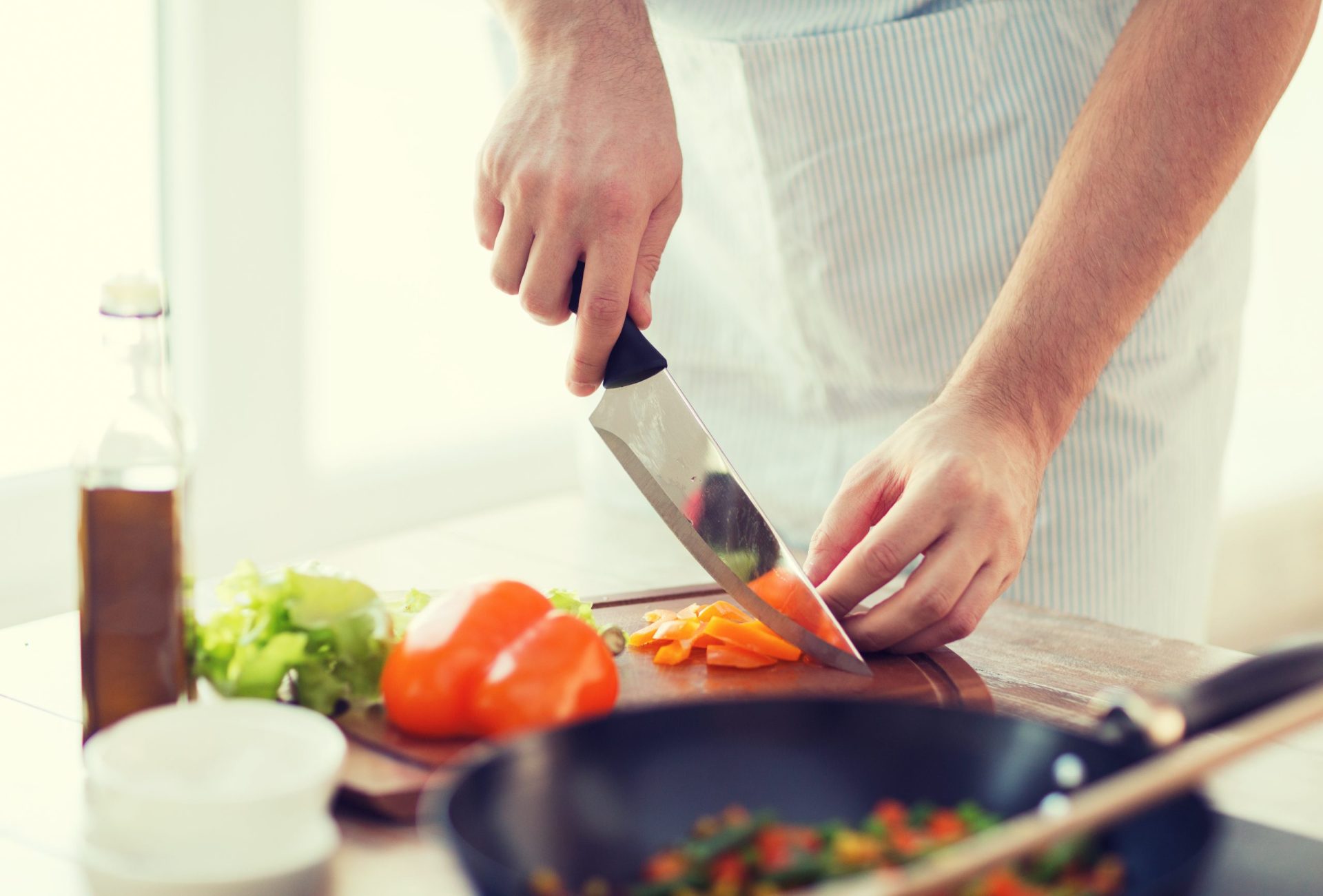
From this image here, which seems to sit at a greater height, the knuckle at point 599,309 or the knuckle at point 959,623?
the knuckle at point 599,309

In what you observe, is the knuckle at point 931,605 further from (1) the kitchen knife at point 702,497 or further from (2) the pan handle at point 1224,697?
(2) the pan handle at point 1224,697

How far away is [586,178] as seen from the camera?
1143 millimetres

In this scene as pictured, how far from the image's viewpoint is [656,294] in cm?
173

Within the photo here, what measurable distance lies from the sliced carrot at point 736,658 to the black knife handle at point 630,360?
24 centimetres

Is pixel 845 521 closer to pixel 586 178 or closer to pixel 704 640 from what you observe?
pixel 704 640

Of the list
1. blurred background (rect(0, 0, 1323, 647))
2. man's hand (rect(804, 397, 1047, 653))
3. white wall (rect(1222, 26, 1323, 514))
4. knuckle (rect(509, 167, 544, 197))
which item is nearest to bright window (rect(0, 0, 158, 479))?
blurred background (rect(0, 0, 1323, 647))

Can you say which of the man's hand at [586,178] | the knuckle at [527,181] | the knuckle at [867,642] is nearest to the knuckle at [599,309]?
the man's hand at [586,178]

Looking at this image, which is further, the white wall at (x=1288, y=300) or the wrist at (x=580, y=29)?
the white wall at (x=1288, y=300)

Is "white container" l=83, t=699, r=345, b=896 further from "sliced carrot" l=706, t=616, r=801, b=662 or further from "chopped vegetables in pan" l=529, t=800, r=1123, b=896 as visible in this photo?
"sliced carrot" l=706, t=616, r=801, b=662

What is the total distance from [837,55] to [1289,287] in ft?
8.92

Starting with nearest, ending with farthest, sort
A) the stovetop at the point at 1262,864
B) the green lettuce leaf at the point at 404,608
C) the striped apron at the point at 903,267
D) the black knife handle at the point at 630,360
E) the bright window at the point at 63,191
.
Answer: the stovetop at the point at 1262,864, the green lettuce leaf at the point at 404,608, the black knife handle at the point at 630,360, the striped apron at the point at 903,267, the bright window at the point at 63,191

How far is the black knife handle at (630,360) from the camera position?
3.77 ft

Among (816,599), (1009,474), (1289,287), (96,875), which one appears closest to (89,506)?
(96,875)

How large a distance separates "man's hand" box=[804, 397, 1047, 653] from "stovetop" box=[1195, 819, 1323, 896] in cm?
30
